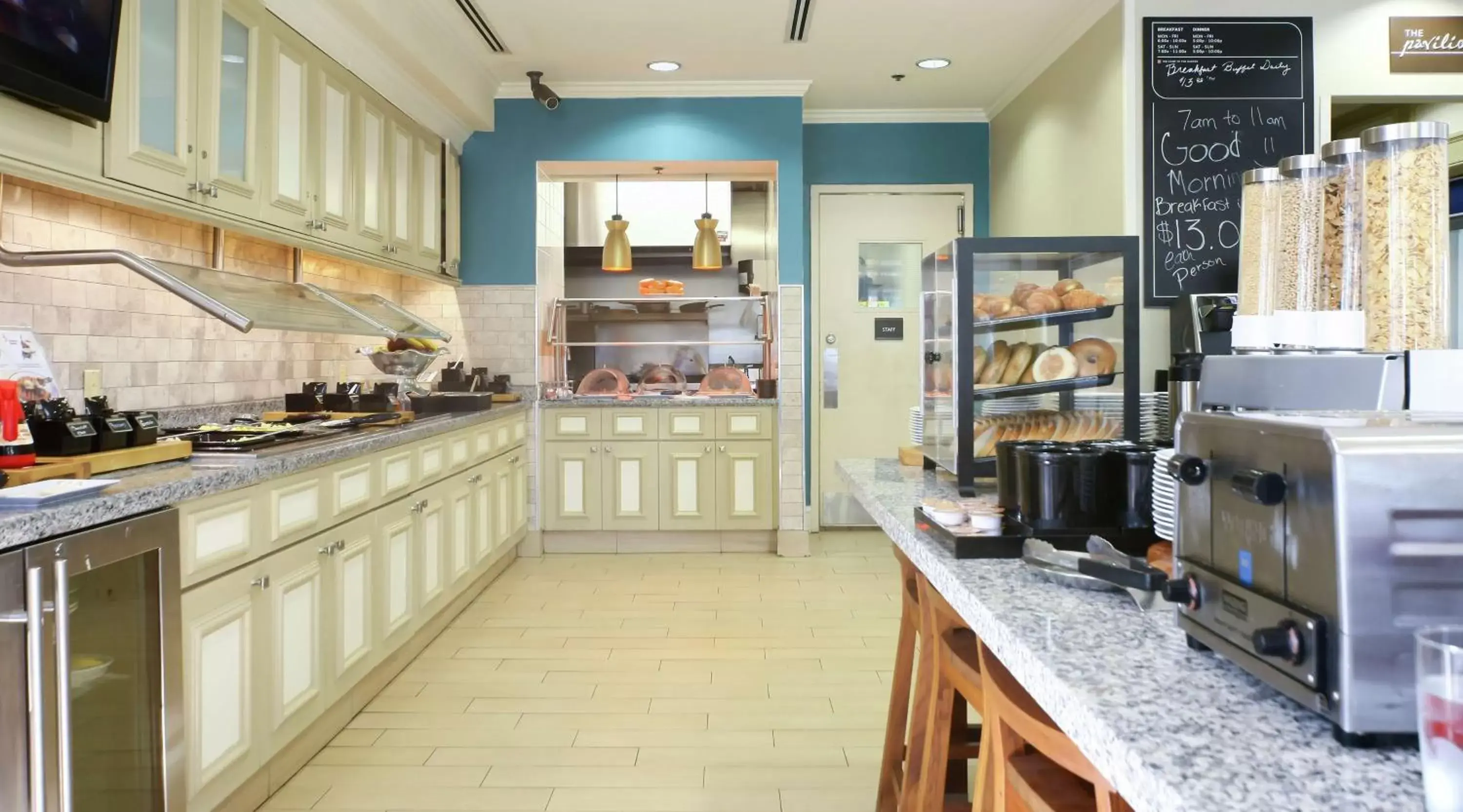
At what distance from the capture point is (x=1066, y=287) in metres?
2.25

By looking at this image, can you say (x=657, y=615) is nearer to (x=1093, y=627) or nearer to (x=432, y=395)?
(x=432, y=395)

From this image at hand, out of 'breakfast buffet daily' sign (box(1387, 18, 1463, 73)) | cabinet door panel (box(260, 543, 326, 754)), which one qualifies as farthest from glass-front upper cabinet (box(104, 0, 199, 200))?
'breakfast buffet daily' sign (box(1387, 18, 1463, 73))

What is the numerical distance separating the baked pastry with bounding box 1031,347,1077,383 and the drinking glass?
1.55m

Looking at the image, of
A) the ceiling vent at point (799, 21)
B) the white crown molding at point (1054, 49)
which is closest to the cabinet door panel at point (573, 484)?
the ceiling vent at point (799, 21)

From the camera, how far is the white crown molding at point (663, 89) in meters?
5.29

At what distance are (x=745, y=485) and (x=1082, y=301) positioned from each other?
130 inches

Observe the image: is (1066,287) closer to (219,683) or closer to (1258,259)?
(1258,259)

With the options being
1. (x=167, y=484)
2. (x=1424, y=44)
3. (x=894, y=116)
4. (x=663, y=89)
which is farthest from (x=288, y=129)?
(x=1424, y=44)

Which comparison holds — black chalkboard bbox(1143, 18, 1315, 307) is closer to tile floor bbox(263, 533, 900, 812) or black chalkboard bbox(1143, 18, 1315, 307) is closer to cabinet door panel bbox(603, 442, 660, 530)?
tile floor bbox(263, 533, 900, 812)

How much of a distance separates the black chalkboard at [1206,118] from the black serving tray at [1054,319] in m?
1.90

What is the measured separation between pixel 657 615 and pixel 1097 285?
2.55m

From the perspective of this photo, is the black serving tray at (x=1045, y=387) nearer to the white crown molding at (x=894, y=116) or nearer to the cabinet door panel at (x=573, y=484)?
the cabinet door panel at (x=573, y=484)

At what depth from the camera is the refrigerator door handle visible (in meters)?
1.53

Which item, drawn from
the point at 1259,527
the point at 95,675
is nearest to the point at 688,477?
the point at 95,675
